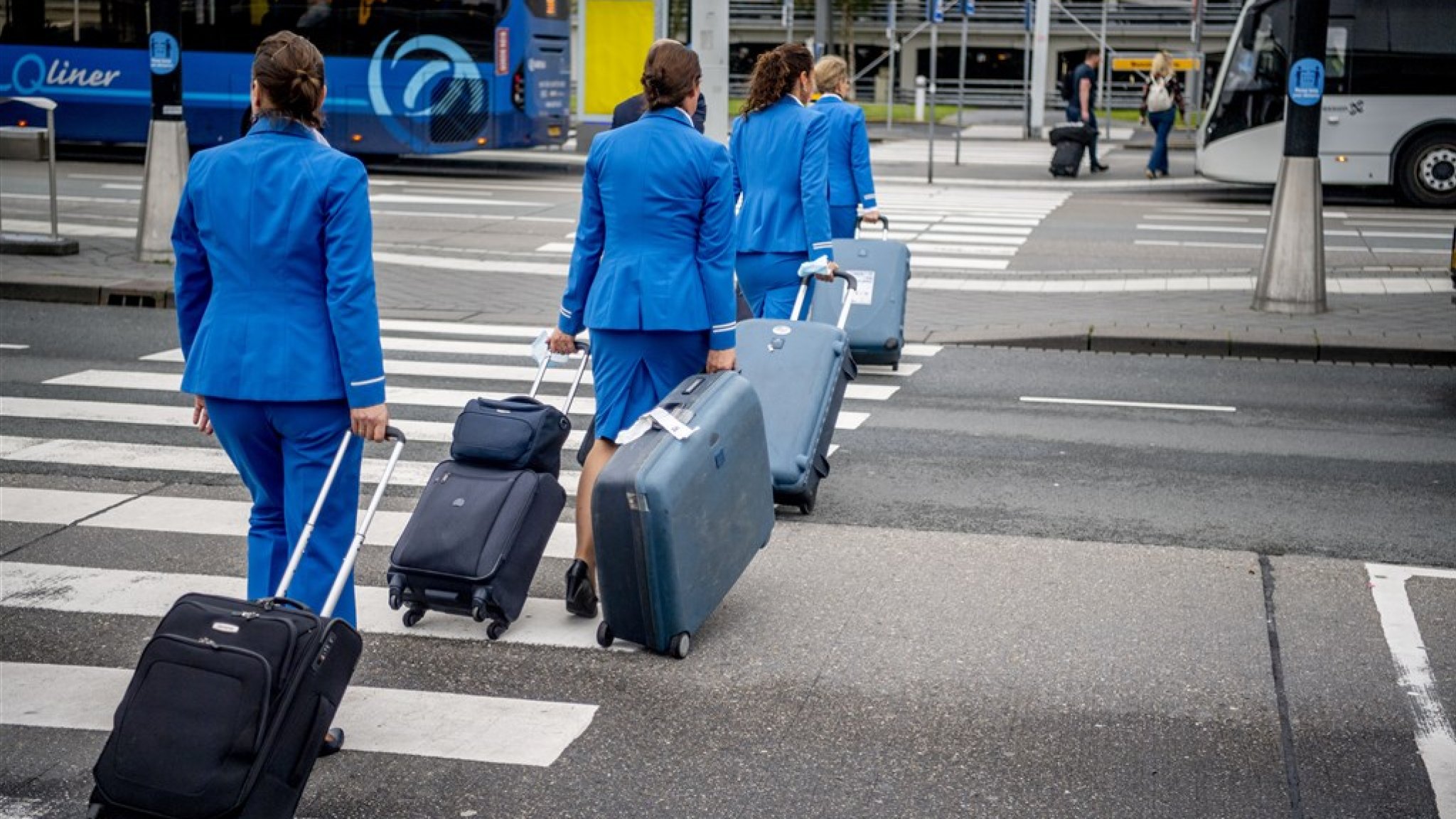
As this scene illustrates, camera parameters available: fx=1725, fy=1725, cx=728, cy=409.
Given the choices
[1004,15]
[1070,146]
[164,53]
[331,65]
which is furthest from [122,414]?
[1004,15]

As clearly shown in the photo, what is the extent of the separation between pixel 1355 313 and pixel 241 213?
36.5 feet

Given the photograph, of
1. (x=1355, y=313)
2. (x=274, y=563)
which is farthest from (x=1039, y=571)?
(x=1355, y=313)

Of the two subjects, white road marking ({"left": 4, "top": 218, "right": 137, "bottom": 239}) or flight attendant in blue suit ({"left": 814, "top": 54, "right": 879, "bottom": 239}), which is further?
white road marking ({"left": 4, "top": 218, "right": 137, "bottom": 239})

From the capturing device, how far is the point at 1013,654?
5648 mm

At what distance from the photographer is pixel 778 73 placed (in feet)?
27.4

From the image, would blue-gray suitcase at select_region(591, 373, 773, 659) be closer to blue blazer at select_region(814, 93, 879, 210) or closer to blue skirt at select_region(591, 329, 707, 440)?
blue skirt at select_region(591, 329, 707, 440)

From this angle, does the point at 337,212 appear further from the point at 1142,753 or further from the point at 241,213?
the point at 1142,753

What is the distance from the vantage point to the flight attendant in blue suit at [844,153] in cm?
1002

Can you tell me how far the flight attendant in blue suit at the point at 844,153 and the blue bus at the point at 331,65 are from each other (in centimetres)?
1613

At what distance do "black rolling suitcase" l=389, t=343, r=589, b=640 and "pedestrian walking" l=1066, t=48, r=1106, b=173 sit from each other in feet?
77.2

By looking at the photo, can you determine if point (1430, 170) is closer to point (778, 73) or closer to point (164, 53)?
point (164, 53)

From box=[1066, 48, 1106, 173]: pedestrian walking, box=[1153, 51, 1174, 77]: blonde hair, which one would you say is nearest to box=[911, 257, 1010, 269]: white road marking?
box=[1066, 48, 1106, 173]: pedestrian walking

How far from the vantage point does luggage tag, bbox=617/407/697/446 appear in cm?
541

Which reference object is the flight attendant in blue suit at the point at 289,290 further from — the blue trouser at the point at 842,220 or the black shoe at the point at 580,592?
the blue trouser at the point at 842,220
